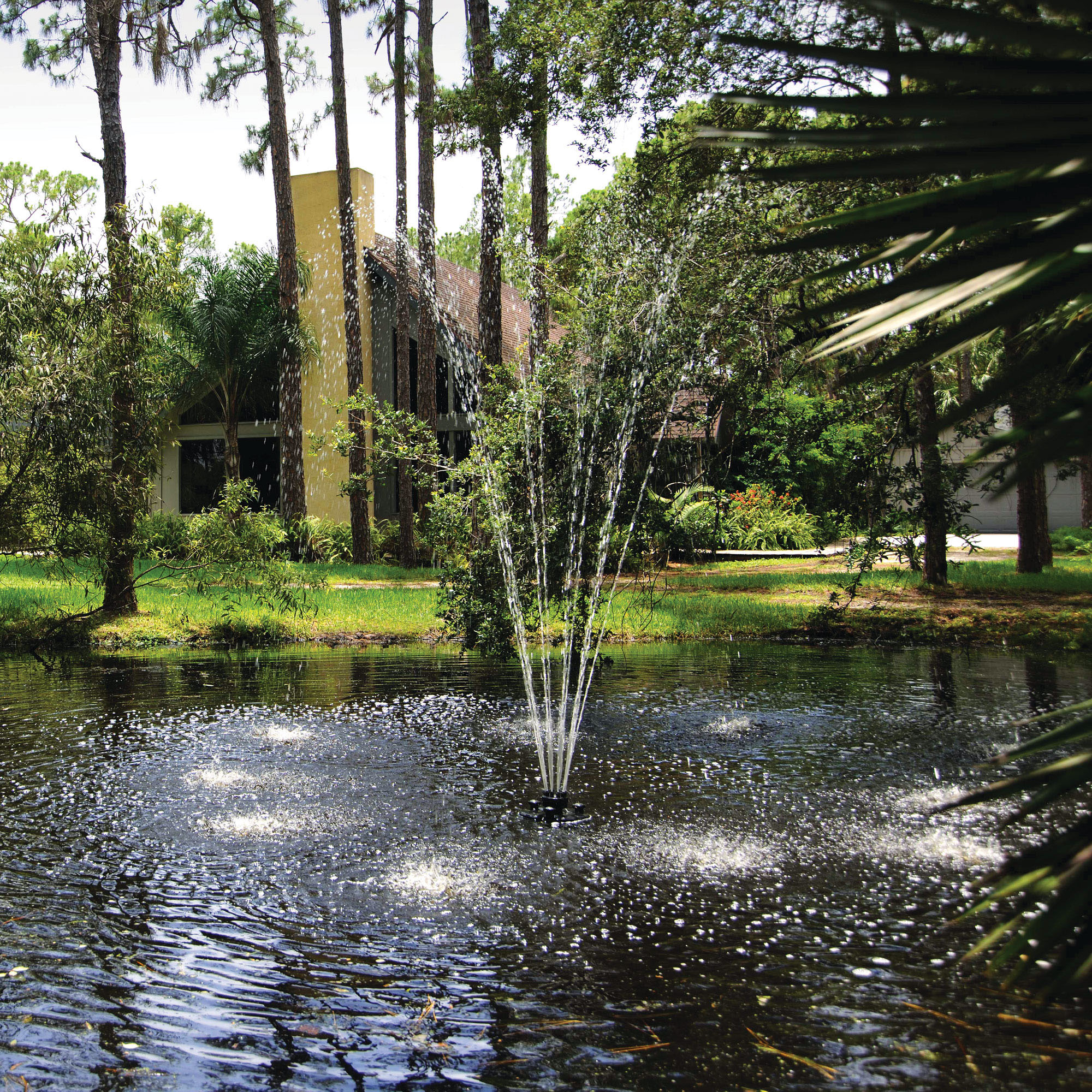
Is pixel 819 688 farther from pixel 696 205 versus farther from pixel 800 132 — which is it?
pixel 800 132

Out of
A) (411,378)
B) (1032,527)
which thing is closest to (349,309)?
(411,378)

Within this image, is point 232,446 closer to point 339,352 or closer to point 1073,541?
point 339,352

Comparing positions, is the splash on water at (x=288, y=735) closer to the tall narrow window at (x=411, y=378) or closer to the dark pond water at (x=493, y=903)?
the dark pond water at (x=493, y=903)

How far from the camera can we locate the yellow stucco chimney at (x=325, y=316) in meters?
23.9

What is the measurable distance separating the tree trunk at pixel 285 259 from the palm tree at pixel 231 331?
7.91 feet

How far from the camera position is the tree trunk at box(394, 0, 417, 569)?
2030 cm

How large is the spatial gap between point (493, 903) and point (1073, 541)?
2198 cm

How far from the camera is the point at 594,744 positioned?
22.6 ft

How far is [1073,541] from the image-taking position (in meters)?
22.2

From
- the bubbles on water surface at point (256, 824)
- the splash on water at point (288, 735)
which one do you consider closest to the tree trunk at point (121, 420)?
the splash on water at point (288, 735)

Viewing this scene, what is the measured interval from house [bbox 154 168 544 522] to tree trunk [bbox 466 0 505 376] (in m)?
5.18

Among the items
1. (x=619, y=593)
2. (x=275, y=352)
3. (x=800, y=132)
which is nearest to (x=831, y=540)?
(x=619, y=593)

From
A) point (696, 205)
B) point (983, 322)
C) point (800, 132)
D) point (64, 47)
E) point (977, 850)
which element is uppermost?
point (64, 47)

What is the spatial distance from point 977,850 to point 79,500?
33.6 feet
